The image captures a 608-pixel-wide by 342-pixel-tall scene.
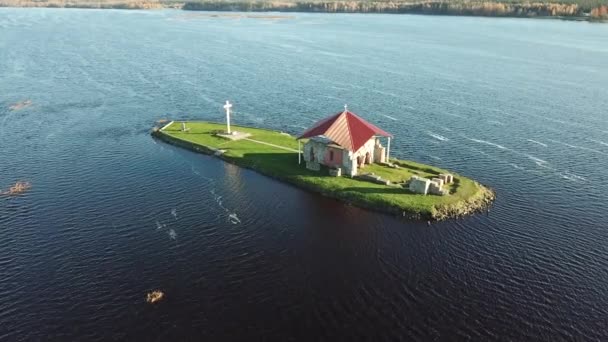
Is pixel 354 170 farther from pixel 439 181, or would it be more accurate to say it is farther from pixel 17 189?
pixel 17 189

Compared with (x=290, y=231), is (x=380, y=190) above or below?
above

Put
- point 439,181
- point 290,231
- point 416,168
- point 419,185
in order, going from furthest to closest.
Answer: point 416,168, point 439,181, point 419,185, point 290,231

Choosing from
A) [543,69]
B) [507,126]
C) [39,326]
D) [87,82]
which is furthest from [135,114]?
[543,69]

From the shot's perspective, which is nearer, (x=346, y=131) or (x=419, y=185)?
(x=419, y=185)

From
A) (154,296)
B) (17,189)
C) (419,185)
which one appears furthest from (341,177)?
(17,189)

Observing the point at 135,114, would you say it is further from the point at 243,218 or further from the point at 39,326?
the point at 39,326

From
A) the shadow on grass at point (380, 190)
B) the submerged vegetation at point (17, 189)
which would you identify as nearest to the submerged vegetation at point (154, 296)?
the shadow on grass at point (380, 190)

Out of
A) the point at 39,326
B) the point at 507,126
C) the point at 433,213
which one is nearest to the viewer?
the point at 39,326

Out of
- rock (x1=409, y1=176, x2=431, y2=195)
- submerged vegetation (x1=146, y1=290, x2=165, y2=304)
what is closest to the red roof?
rock (x1=409, y1=176, x2=431, y2=195)
